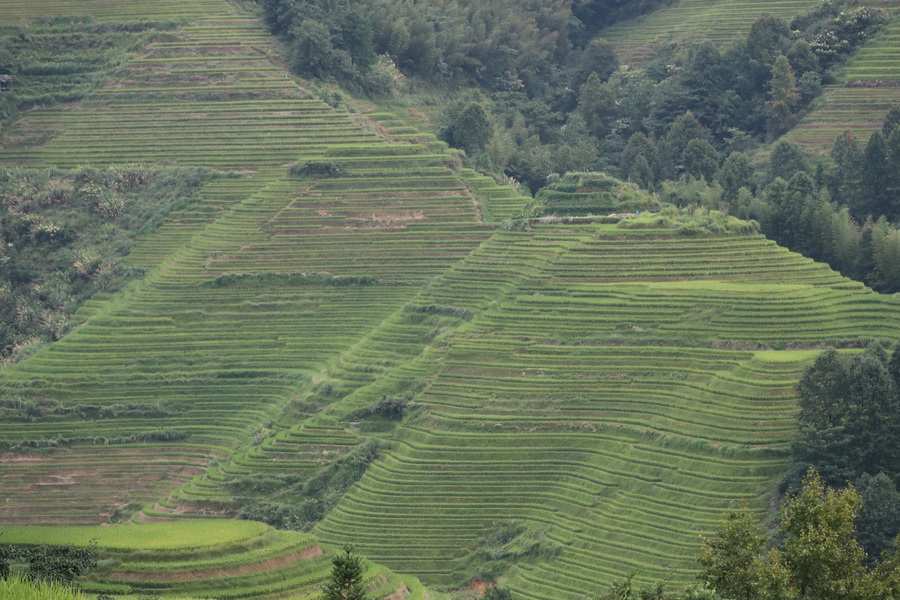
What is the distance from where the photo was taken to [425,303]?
55.1 m

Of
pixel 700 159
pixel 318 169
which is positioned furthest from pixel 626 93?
pixel 318 169

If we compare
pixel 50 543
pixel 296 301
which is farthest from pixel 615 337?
pixel 50 543

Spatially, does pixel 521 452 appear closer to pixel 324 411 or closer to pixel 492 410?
pixel 492 410

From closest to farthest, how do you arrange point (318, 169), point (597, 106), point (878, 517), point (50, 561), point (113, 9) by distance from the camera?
point (50, 561) < point (878, 517) < point (318, 169) < point (113, 9) < point (597, 106)

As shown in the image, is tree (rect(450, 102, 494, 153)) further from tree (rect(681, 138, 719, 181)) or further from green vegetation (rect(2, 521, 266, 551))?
green vegetation (rect(2, 521, 266, 551))

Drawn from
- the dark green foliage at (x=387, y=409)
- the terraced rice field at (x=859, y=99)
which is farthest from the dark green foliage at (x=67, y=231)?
the terraced rice field at (x=859, y=99)

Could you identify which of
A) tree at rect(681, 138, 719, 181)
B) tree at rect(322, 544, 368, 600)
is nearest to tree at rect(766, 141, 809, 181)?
tree at rect(681, 138, 719, 181)

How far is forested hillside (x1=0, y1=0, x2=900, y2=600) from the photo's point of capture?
1671 inches

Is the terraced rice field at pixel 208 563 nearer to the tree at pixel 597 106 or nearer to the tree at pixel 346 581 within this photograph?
the tree at pixel 346 581

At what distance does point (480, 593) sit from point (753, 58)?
43.8 metres

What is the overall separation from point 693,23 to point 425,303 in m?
38.4

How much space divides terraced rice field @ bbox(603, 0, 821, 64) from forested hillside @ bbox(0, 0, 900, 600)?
0.37 metres

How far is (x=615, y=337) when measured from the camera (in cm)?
4897

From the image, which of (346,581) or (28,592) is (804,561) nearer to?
(346,581)
